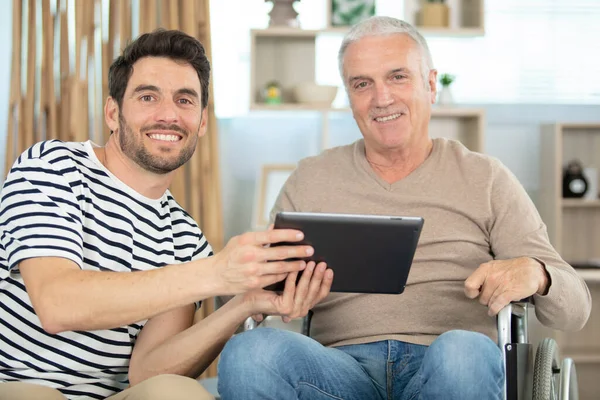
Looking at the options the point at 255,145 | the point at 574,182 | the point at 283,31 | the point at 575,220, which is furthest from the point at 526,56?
the point at 255,145

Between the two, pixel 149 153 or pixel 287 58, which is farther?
pixel 287 58

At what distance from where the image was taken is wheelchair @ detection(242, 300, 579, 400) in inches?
63.8

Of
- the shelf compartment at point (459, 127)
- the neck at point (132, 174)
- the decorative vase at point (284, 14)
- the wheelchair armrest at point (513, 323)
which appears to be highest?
the decorative vase at point (284, 14)

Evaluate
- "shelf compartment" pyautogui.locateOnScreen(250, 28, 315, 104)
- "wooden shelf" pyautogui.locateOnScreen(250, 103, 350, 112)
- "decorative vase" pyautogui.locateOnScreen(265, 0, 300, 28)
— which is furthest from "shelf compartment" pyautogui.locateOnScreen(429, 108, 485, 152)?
"decorative vase" pyautogui.locateOnScreen(265, 0, 300, 28)

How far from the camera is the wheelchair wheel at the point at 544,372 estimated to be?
1.69 m

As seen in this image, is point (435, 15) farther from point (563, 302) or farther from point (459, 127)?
point (563, 302)

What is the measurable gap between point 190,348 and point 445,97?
7.36 ft

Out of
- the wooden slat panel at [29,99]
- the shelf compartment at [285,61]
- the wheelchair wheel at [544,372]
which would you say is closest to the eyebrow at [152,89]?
the wheelchair wheel at [544,372]

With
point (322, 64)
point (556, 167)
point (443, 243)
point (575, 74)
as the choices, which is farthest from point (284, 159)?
point (443, 243)

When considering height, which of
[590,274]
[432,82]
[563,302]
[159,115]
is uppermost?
[432,82]

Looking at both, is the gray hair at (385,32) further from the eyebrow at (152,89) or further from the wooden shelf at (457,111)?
the wooden shelf at (457,111)

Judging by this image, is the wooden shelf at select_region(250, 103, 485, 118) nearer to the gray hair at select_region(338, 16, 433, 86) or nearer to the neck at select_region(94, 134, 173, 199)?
the gray hair at select_region(338, 16, 433, 86)

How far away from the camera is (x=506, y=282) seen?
5.62 ft

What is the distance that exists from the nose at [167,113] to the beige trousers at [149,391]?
0.59m
